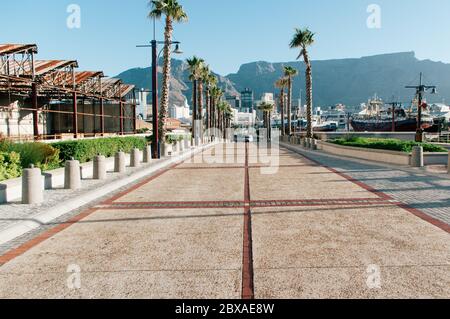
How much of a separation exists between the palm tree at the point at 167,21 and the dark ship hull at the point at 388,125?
66809 mm

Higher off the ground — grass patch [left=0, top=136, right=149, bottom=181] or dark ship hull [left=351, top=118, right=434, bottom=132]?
dark ship hull [left=351, top=118, right=434, bottom=132]

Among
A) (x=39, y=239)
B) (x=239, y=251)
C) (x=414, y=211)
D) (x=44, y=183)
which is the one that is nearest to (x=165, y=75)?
(x=44, y=183)

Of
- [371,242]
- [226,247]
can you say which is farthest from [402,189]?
[226,247]

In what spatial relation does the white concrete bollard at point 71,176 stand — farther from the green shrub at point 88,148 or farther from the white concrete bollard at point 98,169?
the green shrub at point 88,148

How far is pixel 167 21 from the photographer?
33469 millimetres

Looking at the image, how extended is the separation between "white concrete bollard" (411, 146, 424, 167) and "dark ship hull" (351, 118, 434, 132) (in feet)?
235

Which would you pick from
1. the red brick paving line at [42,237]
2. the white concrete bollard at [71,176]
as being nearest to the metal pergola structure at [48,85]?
the white concrete bollard at [71,176]

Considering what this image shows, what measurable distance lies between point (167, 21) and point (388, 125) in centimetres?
7668

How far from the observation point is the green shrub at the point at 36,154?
14.4 m

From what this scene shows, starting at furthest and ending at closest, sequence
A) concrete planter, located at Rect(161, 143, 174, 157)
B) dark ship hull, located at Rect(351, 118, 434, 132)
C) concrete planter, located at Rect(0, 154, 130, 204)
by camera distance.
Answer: dark ship hull, located at Rect(351, 118, 434, 132), concrete planter, located at Rect(161, 143, 174, 157), concrete planter, located at Rect(0, 154, 130, 204)

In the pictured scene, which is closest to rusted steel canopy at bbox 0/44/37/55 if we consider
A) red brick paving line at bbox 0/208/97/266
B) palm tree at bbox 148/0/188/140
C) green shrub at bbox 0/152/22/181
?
palm tree at bbox 148/0/188/140

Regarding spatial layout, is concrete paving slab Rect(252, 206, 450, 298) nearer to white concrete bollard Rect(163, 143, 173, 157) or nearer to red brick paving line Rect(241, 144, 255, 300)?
red brick paving line Rect(241, 144, 255, 300)

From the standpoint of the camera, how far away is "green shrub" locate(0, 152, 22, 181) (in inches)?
483
